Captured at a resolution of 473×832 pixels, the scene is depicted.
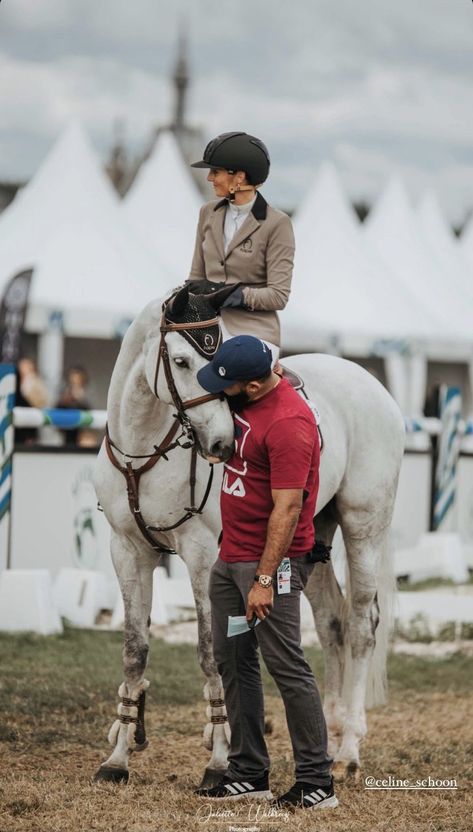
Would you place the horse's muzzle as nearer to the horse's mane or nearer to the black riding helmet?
the horse's mane

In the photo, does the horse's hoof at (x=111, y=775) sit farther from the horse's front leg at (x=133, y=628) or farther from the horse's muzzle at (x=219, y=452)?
the horse's muzzle at (x=219, y=452)

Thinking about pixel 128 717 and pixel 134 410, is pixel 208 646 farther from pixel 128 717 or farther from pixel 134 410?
pixel 134 410

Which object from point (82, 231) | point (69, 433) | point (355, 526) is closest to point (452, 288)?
point (82, 231)

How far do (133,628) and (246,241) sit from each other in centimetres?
194

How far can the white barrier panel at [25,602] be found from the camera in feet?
29.4

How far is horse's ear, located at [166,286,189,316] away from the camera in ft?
17.1

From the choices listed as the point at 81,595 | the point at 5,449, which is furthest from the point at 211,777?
the point at 81,595

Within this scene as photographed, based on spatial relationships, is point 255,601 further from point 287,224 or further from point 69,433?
point 69,433

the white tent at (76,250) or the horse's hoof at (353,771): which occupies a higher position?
the white tent at (76,250)

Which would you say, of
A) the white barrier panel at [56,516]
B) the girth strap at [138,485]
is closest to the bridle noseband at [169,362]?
the girth strap at [138,485]

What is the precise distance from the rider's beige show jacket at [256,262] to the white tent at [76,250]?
13.4m

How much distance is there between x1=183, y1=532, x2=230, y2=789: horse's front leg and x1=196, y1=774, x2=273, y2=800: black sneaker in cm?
39

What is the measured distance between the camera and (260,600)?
4.84m

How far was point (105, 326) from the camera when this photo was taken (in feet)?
64.0
